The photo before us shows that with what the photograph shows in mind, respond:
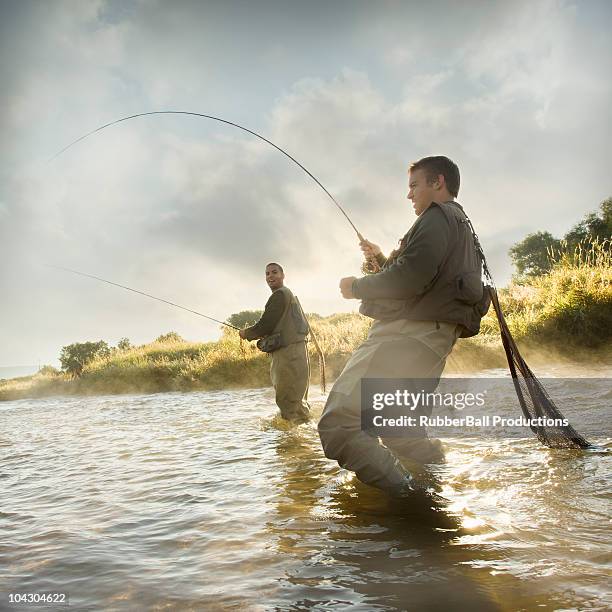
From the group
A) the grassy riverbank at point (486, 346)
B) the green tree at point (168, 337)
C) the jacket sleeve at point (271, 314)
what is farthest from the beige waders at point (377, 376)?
the green tree at point (168, 337)

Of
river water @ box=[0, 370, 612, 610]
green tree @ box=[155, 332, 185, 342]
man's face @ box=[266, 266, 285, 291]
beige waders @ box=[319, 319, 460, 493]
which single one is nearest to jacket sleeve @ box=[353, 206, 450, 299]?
beige waders @ box=[319, 319, 460, 493]

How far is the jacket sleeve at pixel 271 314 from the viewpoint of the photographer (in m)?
7.75

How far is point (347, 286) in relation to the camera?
12.9 feet

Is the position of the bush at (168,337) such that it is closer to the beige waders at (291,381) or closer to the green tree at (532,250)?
the beige waders at (291,381)

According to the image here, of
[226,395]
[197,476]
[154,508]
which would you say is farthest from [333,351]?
[154,508]

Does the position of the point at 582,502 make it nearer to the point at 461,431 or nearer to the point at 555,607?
the point at 555,607

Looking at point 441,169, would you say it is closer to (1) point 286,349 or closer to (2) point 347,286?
(2) point 347,286

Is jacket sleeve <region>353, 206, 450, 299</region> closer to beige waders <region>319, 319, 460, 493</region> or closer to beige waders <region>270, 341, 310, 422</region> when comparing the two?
beige waders <region>319, 319, 460, 493</region>

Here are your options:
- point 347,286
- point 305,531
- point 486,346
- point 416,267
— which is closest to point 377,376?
point 347,286

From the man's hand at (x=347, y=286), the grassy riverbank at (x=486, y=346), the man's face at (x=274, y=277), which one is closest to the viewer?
the man's hand at (x=347, y=286)

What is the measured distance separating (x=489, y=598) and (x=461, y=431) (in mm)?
4069

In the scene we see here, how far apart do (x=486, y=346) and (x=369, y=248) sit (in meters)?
8.27

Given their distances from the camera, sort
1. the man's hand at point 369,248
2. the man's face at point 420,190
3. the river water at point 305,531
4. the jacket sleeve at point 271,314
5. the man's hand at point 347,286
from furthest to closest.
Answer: the jacket sleeve at point 271,314
the man's hand at point 369,248
the man's face at point 420,190
the man's hand at point 347,286
the river water at point 305,531

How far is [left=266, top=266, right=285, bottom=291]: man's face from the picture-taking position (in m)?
8.03
